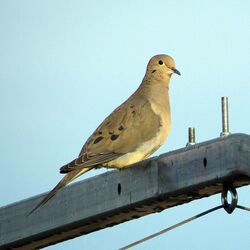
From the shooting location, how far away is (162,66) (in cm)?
764

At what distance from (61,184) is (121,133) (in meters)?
1.68

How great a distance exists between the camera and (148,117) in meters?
6.62

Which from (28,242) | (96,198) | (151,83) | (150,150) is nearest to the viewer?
(96,198)

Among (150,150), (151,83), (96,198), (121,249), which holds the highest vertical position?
(151,83)

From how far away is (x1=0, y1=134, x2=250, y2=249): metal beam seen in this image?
11.4 feet

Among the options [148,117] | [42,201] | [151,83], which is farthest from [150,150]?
[42,201]

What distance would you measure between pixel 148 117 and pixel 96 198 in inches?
112

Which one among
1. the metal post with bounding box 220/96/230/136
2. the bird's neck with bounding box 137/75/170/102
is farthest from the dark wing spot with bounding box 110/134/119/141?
the metal post with bounding box 220/96/230/136

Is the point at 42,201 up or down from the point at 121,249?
up

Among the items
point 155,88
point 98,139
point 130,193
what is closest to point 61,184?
point 130,193

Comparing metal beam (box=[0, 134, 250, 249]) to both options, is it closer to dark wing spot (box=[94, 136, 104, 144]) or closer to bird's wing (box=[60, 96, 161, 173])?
bird's wing (box=[60, 96, 161, 173])

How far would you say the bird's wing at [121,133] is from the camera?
19.5ft

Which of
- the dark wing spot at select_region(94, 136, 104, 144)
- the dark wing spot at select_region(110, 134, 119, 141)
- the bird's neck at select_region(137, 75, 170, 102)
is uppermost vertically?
the bird's neck at select_region(137, 75, 170, 102)

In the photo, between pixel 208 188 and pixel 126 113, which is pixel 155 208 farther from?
pixel 126 113
